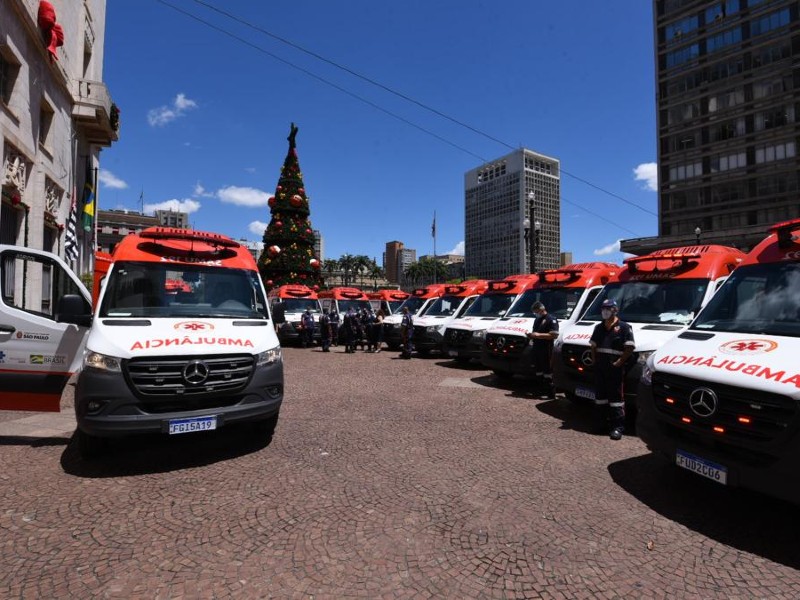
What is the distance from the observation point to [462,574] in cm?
279

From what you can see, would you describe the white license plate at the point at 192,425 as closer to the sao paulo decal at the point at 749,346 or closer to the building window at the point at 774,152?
the sao paulo decal at the point at 749,346

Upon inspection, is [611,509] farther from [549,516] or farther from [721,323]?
[721,323]

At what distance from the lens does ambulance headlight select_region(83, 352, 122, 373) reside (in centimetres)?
416

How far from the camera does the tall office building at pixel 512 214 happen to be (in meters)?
37.1

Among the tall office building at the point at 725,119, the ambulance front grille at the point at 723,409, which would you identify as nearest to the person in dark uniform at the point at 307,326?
the ambulance front grille at the point at 723,409

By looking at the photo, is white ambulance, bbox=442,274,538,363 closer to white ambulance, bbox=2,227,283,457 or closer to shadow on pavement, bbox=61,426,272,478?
white ambulance, bbox=2,227,283,457

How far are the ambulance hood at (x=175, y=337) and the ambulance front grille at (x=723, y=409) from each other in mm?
3993

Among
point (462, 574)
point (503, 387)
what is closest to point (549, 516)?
point (462, 574)

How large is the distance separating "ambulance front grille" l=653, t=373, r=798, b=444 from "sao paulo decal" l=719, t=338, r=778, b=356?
45 cm

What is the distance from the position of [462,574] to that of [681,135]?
65809mm

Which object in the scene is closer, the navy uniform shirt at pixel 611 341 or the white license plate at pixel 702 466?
the white license plate at pixel 702 466

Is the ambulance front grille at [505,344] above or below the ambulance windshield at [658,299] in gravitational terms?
A: below

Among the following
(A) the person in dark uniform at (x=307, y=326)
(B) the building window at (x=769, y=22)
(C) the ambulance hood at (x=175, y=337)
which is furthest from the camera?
(B) the building window at (x=769, y=22)

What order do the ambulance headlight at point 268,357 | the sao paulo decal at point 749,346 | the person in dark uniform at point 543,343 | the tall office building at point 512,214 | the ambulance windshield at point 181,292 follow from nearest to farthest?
the sao paulo decal at point 749,346 < the ambulance headlight at point 268,357 < the ambulance windshield at point 181,292 < the person in dark uniform at point 543,343 < the tall office building at point 512,214
